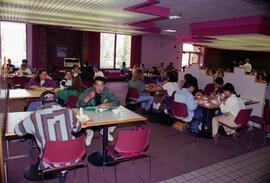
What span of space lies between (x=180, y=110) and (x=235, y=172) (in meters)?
1.54

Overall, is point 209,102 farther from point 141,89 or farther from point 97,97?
point 97,97

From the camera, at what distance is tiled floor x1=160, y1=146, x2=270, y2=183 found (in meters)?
3.40

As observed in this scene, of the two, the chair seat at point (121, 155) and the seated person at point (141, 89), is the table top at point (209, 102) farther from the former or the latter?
the chair seat at point (121, 155)

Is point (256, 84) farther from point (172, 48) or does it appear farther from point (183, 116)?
point (172, 48)

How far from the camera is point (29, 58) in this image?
10984mm

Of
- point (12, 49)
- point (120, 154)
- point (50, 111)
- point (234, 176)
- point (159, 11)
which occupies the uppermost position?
point (159, 11)

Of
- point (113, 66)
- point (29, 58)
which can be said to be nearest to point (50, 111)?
point (29, 58)

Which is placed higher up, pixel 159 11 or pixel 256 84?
pixel 159 11

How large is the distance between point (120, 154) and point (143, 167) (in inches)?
33.2

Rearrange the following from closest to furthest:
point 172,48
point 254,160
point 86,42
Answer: point 254,160 → point 86,42 → point 172,48

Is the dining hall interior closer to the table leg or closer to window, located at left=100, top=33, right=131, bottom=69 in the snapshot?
the table leg

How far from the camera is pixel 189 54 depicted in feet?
55.1

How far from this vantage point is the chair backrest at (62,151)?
7.98 ft

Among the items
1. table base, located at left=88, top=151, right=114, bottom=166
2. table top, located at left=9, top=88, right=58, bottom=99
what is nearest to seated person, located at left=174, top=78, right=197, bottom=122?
table base, located at left=88, top=151, right=114, bottom=166
